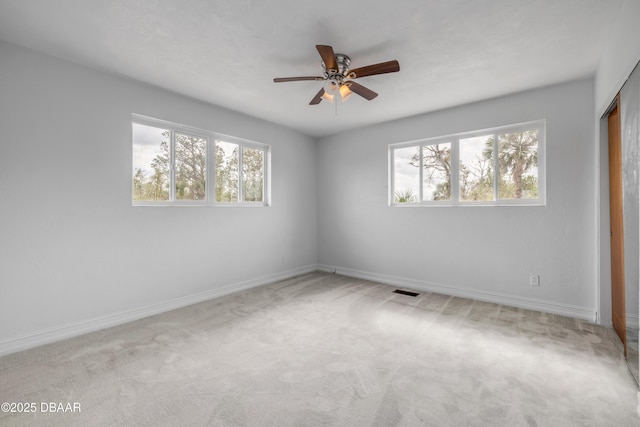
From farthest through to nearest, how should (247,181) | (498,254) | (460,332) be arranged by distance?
(247,181), (498,254), (460,332)

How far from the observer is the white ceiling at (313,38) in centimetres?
201

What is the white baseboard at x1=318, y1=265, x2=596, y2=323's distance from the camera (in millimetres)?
3141

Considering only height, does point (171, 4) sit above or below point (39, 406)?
above

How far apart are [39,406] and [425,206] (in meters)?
4.38

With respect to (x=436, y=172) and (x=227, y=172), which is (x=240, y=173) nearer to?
(x=227, y=172)

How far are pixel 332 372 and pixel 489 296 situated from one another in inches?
104

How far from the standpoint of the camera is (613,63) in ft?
7.39

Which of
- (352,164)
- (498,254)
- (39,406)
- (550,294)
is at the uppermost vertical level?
(352,164)

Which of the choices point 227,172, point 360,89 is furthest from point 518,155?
point 227,172

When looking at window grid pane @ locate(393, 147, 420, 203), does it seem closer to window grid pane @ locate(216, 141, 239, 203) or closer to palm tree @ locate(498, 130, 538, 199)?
palm tree @ locate(498, 130, 538, 199)

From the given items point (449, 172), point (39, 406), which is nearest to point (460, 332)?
point (449, 172)

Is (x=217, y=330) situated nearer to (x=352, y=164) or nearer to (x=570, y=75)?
(x=352, y=164)

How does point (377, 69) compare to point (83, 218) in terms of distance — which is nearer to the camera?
point (377, 69)

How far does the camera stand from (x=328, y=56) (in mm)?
2229
